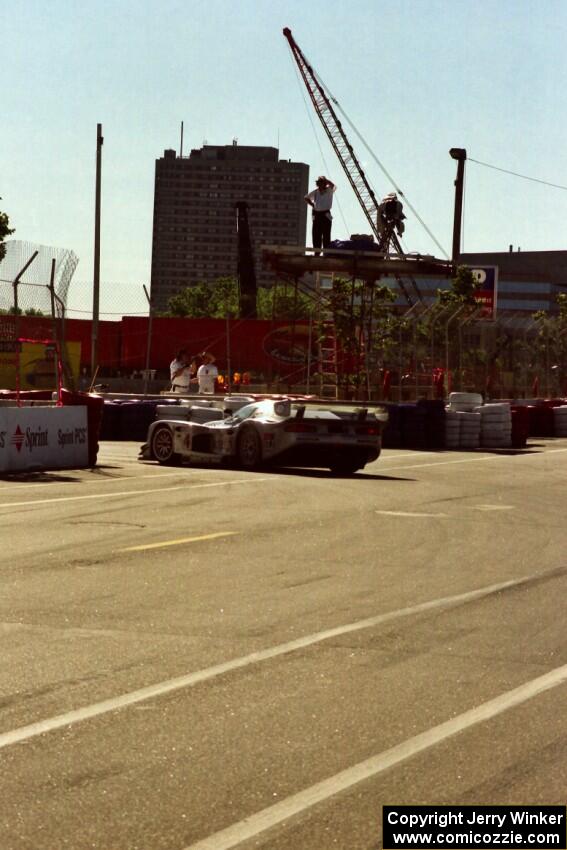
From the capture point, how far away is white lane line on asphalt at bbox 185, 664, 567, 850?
452 centimetres

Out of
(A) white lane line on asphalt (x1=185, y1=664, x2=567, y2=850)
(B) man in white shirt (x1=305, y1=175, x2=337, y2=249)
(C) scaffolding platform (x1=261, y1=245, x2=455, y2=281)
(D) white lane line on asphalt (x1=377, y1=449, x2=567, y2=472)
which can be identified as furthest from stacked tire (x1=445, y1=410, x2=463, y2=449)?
(A) white lane line on asphalt (x1=185, y1=664, x2=567, y2=850)

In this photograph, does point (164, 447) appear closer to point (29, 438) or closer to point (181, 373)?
point (29, 438)

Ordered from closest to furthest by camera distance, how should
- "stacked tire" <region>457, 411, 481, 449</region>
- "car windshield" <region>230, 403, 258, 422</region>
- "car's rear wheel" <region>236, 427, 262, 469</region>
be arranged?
"car's rear wheel" <region>236, 427, 262, 469</region> → "car windshield" <region>230, 403, 258, 422</region> → "stacked tire" <region>457, 411, 481, 449</region>

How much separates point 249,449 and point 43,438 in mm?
3121

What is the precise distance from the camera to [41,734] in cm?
566

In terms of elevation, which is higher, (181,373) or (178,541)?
(181,373)

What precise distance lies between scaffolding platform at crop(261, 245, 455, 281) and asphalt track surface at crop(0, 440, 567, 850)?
2671 centimetres

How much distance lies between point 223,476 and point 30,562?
31.7 ft

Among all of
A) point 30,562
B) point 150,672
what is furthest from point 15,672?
point 30,562

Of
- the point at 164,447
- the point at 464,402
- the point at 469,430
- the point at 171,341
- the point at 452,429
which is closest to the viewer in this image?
the point at 164,447

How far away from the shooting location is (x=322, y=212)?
41.9 metres

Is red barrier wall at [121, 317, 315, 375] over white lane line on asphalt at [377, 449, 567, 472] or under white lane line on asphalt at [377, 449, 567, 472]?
over

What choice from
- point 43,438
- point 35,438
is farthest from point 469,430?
point 35,438

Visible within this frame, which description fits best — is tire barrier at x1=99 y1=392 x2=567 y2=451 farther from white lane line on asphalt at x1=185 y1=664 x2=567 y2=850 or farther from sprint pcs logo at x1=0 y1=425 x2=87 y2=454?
white lane line on asphalt at x1=185 y1=664 x2=567 y2=850
